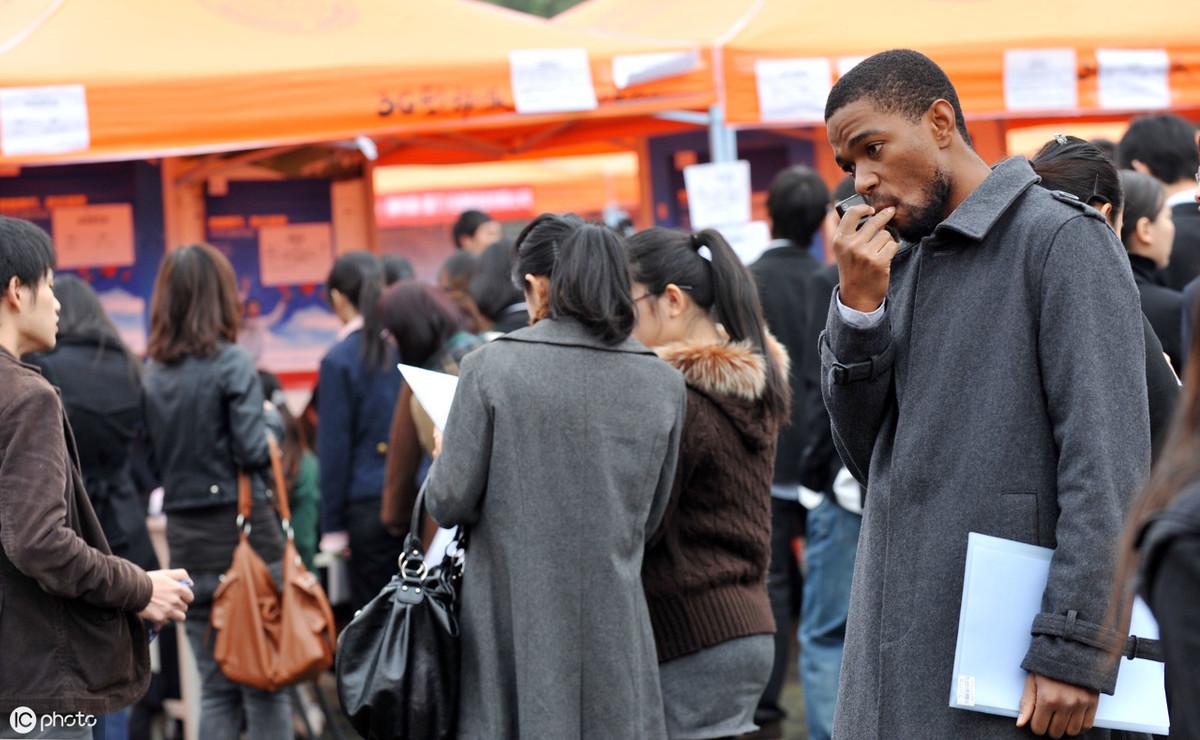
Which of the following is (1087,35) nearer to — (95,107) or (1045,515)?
(95,107)

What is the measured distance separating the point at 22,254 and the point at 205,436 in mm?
2022

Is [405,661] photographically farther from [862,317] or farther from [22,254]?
[862,317]

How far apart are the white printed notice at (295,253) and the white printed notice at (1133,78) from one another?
453 centimetres

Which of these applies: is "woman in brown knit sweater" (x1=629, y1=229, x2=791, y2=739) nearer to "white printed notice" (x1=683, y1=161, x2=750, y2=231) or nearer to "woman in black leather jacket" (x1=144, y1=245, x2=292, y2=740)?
"woman in black leather jacket" (x1=144, y1=245, x2=292, y2=740)

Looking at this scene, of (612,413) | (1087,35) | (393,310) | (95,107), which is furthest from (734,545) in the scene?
(1087,35)

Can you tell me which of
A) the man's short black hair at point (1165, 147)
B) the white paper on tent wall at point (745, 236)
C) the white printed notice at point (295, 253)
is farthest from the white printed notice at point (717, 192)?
the white printed notice at point (295, 253)

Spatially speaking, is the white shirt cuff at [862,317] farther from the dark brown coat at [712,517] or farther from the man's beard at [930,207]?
the dark brown coat at [712,517]

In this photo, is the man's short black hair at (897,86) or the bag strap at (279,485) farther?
the bag strap at (279,485)

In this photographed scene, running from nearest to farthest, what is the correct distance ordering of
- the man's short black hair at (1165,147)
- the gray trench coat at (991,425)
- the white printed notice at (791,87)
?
the gray trench coat at (991,425), the man's short black hair at (1165,147), the white printed notice at (791,87)

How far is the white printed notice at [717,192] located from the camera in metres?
6.89

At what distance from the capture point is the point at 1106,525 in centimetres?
220

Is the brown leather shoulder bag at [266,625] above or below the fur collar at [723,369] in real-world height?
below

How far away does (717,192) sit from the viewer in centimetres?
695

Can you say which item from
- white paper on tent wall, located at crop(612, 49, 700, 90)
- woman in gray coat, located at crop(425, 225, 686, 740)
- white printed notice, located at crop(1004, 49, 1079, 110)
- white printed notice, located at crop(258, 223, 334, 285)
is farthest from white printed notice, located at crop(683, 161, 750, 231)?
woman in gray coat, located at crop(425, 225, 686, 740)
